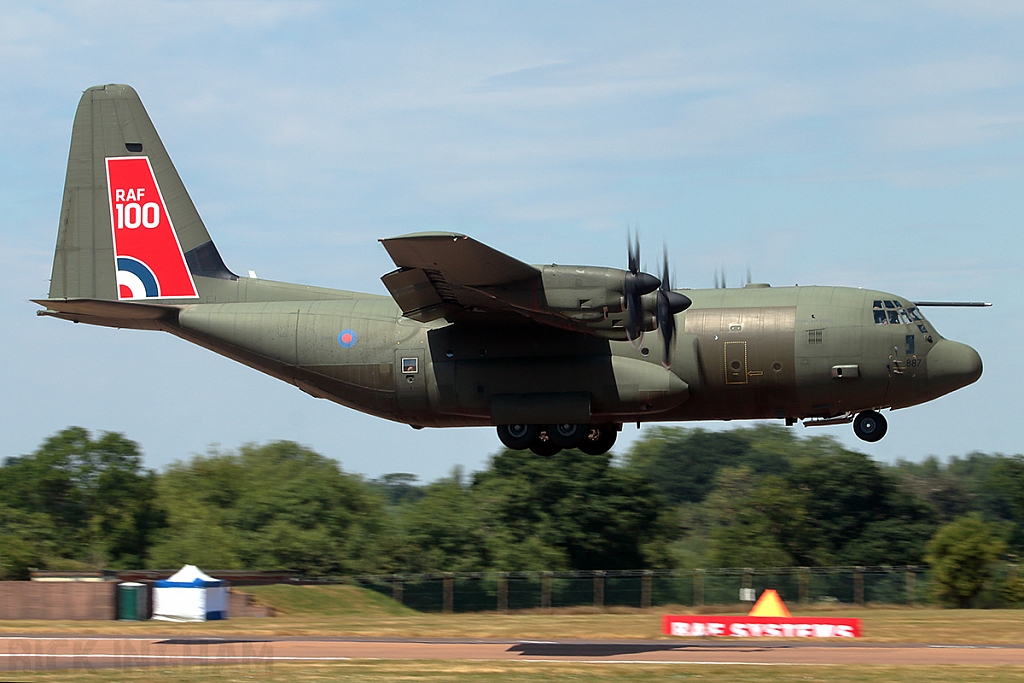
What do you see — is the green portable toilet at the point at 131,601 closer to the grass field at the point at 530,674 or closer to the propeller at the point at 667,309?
the grass field at the point at 530,674

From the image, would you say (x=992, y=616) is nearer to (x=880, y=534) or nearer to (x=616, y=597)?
(x=616, y=597)

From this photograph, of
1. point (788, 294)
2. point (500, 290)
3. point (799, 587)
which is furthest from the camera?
point (799, 587)

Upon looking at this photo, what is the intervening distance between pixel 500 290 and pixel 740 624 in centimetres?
929

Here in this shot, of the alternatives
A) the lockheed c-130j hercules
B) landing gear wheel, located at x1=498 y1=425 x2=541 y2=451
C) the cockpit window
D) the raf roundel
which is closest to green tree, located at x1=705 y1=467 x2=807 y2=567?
the lockheed c-130j hercules

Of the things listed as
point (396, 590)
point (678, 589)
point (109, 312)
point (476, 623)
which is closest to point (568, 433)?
point (476, 623)

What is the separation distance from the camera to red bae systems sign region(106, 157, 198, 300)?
31781 mm

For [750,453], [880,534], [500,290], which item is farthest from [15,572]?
[750,453]

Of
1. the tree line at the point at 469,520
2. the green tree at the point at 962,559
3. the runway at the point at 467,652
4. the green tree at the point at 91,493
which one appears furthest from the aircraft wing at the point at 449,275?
the green tree at the point at 91,493

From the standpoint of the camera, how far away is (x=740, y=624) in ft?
88.5

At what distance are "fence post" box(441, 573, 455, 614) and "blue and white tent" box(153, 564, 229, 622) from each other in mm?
6703

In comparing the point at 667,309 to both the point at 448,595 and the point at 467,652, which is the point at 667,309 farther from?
the point at 448,595

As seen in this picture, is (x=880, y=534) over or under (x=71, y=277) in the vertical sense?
under

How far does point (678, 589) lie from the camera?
36656 mm

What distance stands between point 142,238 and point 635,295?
14.4m
